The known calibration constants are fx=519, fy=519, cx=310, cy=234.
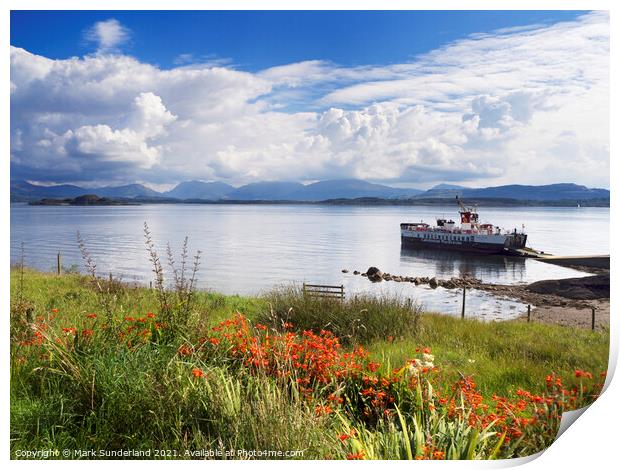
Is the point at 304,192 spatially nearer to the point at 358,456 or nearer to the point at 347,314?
the point at 347,314

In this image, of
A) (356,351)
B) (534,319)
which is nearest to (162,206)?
(356,351)

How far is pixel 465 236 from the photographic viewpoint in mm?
6246

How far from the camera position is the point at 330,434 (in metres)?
3.24

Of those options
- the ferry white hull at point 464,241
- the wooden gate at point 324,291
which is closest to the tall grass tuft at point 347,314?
the wooden gate at point 324,291

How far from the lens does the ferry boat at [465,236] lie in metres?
5.41

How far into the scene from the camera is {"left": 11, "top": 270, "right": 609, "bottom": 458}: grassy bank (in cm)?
320

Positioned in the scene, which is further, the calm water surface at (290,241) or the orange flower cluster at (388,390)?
the calm water surface at (290,241)

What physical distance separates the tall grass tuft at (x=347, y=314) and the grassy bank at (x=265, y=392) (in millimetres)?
925

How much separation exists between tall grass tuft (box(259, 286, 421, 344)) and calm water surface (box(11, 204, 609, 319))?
0.77ft

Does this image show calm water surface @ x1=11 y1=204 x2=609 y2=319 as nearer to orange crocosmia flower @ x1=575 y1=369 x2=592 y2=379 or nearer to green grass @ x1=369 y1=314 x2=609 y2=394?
green grass @ x1=369 y1=314 x2=609 y2=394

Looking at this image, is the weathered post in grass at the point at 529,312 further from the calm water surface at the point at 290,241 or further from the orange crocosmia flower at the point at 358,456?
the orange crocosmia flower at the point at 358,456

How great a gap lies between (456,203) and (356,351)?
1809 millimetres
